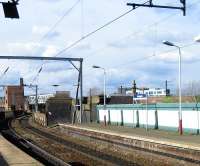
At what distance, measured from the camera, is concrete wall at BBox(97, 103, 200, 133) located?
144ft

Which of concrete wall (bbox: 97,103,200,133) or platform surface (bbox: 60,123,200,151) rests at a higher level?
concrete wall (bbox: 97,103,200,133)

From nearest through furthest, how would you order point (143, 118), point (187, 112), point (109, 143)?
point (109, 143)
point (187, 112)
point (143, 118)

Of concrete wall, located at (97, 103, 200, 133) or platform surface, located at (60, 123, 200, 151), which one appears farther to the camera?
concrete wall, located at (97, 103, 200, 133)

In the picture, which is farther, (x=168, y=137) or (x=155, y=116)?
(x=155, y=116)

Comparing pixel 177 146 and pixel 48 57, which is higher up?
pixel 48 57

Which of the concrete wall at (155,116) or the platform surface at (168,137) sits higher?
the concrete wall at (155,116)

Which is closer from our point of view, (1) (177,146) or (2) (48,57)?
(1) (177,146)

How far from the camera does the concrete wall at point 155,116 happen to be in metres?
44.0

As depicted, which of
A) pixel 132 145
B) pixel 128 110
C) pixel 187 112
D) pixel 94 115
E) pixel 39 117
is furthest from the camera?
pixel 39 117

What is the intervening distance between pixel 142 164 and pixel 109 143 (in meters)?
12.3

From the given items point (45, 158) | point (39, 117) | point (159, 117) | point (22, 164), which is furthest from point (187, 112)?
point (39, 117)

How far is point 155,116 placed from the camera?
167 feet

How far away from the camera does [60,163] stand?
81.8 feet

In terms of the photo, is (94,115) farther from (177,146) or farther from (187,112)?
(177,146)
